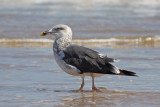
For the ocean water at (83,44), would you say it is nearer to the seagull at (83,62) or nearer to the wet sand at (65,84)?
the wet sand at (65,84)

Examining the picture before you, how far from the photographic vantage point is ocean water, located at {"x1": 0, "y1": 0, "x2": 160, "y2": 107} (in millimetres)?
5477

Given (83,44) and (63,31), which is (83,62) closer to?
(63,31)

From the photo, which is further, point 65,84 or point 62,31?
point 65,84

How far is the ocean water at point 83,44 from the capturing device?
18.0 feet

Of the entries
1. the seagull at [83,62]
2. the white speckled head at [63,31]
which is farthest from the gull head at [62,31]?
the seagull at [83,62]

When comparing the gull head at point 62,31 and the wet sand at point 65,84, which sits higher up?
the gull head at point 62,31

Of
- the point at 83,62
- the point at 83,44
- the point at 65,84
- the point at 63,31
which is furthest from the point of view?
the point at 83,44

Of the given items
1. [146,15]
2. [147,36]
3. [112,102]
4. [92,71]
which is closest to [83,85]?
[92,71]

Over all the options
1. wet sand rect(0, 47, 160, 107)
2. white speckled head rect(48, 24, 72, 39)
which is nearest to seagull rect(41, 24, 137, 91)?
white speckled head rect(48, 24, 72, 39)

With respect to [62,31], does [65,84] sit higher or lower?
lower

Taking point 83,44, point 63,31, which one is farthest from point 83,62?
point 83,44

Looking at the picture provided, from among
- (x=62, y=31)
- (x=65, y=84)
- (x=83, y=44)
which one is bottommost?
(x=65, y=84)

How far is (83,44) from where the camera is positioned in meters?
10.6

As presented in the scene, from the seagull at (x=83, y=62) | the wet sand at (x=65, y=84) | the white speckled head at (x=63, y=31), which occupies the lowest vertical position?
the wet sand at (x=65, y=84)
